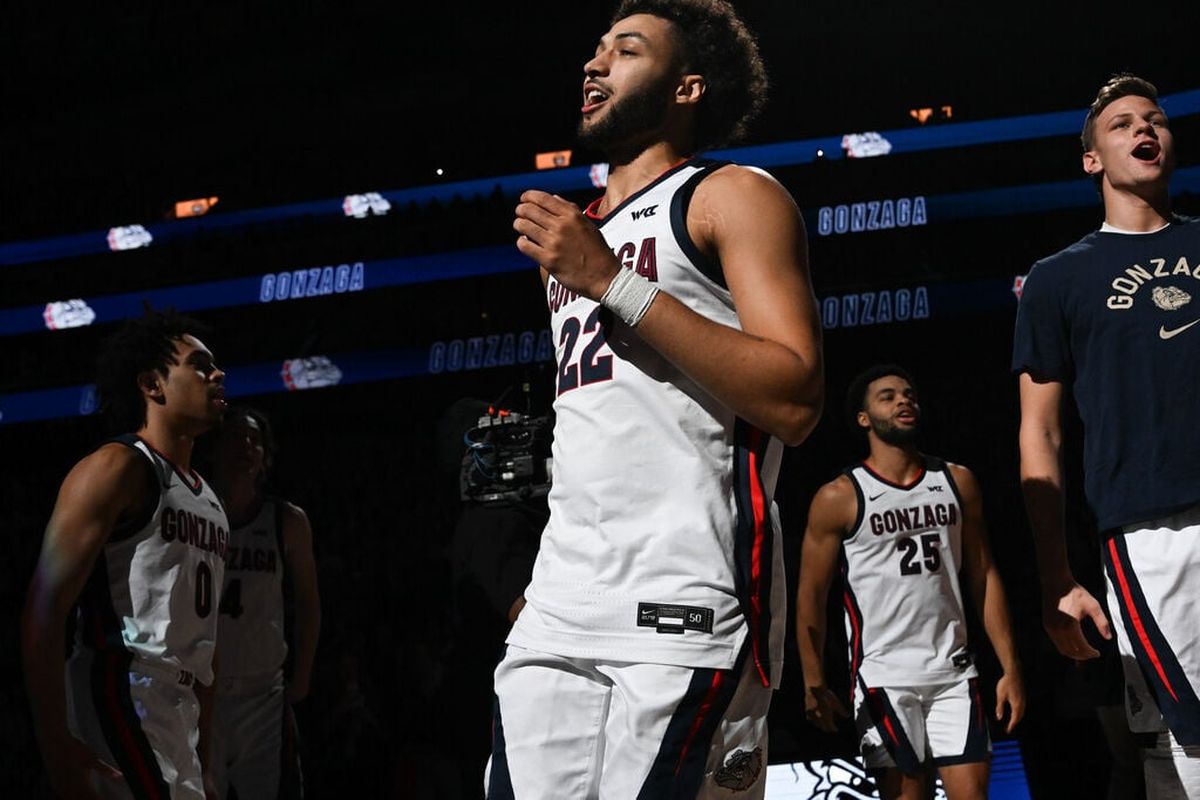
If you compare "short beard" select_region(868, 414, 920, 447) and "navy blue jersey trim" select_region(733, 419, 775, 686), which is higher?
"short beard" select_region(868, 414, 920, 447)

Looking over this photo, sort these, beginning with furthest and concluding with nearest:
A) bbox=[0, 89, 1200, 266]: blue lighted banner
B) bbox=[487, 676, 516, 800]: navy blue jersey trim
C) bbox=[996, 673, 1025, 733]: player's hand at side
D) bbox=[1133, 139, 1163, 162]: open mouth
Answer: bbox=[0, 89, 1200, 266]: blue lighted banner < bbox=[996, 673, 1025, 733]: player's hand at side < bbox=[1133, 139, 1163, 162]: open mouth < bbox=[487, 676, 516, 800]: navy blue jersey trim

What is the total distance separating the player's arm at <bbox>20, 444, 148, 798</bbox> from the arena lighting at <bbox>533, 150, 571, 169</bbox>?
7.72m

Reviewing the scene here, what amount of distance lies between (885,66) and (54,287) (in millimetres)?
7913

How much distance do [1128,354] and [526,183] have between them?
335 inches

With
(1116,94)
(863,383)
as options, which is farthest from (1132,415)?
(863,383)

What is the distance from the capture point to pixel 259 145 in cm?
1286

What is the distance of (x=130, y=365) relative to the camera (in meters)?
3.93

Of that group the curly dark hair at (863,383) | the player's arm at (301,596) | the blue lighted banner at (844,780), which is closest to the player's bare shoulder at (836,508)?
the curly dark hair at (863,383)

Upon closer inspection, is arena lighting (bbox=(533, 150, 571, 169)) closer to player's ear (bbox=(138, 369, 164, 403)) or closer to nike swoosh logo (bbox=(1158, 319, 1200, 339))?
player's ear (bbox=(138, 369, 164, 403))

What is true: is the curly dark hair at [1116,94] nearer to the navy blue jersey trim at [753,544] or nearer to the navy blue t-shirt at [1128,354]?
the navy blue t-shirt at [1128,354]

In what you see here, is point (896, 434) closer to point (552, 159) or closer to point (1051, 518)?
point (1051, 518)

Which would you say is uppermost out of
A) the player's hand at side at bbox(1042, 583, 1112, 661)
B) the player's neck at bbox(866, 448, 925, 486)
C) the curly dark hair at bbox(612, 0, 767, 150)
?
the curly dark hair at bbox(612, 0, 767, 150)

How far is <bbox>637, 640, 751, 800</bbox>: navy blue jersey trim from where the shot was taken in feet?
5.99

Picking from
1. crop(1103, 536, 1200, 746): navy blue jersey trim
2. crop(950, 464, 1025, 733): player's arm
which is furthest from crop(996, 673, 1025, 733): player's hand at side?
crop(1103, 536, 1200, 746): navy blue jersey trim
